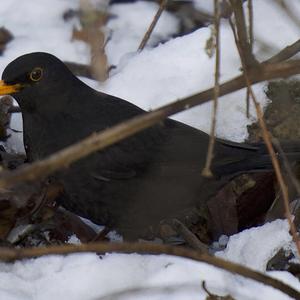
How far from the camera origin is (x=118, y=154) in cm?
448

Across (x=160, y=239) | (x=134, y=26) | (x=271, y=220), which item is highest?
(x=134, y=26)

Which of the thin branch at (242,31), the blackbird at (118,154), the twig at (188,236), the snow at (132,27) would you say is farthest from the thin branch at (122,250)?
the snow at (132,27)

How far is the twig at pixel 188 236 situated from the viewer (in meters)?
4.14

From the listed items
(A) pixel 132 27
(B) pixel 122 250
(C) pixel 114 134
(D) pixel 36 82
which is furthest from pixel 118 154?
(C) pixel 114 134

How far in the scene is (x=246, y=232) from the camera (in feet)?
13.1

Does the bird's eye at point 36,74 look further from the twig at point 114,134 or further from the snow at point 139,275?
the twig at point 114,134

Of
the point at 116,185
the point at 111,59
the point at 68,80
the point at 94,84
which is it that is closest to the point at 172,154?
the point at 116,185

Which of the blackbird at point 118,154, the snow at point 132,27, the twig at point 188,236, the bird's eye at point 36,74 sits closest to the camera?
the twig at point 188,236

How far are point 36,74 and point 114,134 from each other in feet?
8.26

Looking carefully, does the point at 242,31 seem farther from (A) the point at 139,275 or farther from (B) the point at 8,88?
(B) the point at 8,88

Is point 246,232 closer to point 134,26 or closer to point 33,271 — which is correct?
point 33,271

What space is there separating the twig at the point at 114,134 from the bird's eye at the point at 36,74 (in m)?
2.24

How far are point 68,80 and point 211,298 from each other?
1.87 meters

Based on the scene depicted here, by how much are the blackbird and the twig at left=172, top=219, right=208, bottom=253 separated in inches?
2.7
